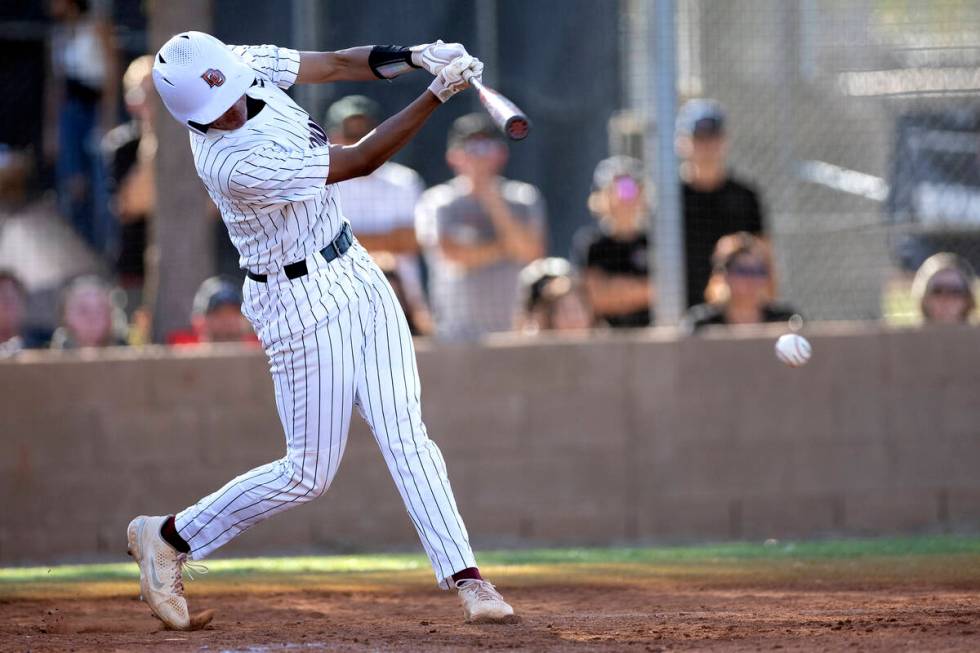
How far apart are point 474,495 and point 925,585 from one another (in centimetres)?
255

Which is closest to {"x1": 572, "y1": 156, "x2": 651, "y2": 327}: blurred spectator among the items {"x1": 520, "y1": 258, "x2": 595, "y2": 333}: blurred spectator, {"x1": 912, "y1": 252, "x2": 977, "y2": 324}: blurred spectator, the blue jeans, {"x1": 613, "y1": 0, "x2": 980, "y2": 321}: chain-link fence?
{"x1": 520, "y1": 258, "x2": 595, "y2": 333}: blurred spectator

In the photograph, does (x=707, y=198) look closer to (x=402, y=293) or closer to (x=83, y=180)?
(x=402, y=293)

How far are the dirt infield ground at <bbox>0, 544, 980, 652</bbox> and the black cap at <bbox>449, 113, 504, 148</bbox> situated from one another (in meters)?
2.29

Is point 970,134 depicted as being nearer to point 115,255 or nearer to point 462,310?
point 462,310

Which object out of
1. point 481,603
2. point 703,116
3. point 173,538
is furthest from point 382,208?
point 481,603

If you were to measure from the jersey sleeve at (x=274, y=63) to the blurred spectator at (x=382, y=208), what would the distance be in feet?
7.96

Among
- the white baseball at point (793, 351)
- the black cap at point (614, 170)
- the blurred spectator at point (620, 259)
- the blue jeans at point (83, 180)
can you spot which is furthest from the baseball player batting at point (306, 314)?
the blue jeans at point (83, 180)

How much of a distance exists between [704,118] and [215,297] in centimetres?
272

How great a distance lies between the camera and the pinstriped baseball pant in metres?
4.58

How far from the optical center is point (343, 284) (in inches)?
181

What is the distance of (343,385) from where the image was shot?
461 cm

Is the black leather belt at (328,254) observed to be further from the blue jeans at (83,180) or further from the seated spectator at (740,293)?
the blue jeans at (83,180)

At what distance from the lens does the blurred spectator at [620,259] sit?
770cm

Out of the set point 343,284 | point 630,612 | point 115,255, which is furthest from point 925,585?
point 115,255
